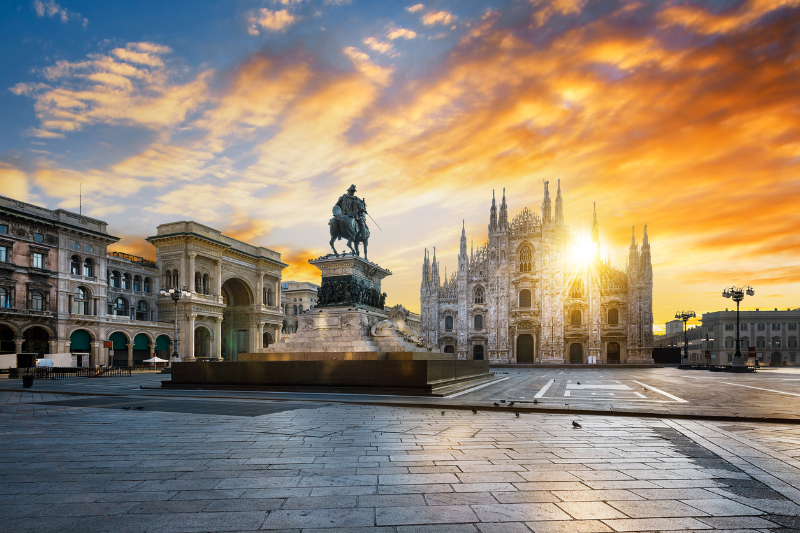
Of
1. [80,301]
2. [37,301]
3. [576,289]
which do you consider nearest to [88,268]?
[80,301]

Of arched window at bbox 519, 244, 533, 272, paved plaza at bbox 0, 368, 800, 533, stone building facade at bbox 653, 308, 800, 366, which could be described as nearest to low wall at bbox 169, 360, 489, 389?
paved plaza at bbox 0, 368, 800, 533

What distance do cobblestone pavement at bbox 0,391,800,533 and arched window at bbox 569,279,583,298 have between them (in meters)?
55.8

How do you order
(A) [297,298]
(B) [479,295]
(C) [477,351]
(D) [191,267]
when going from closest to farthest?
(D) [191,267]
(C) [477,351]
(B) [479,295]
(A) [297,298]

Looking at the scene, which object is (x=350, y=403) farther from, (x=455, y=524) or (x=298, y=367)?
(x=455, y=524)

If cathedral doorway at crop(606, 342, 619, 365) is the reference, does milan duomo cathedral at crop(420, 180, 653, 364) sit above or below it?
above

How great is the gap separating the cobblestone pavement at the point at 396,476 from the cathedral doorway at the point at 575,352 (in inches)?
2169

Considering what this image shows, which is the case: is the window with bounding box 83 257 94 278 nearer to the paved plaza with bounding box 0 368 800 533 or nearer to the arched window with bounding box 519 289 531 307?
the paved plaza with bounding box 0 368 800 533

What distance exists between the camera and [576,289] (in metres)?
62.6

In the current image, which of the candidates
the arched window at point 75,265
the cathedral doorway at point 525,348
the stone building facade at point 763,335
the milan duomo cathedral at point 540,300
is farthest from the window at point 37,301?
the stone building facade at point 763,335

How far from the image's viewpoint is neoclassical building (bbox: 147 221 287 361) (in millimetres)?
54938

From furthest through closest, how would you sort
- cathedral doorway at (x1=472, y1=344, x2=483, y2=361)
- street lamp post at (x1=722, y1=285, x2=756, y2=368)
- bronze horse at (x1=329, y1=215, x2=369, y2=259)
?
cathedral doorway at (x1=472, y1=344, x2=483, y2=361) < street lamp post at (x1=722, y1=285, x2=756, y2=368) < bronze horse at (x1=329, y1=215, x2=369, y2=259)

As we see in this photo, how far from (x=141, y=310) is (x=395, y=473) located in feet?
191

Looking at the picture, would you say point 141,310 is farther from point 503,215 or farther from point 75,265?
point 503,215

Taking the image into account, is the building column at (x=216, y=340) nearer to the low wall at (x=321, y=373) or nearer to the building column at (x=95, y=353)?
the building column at (x=95, y=353)
